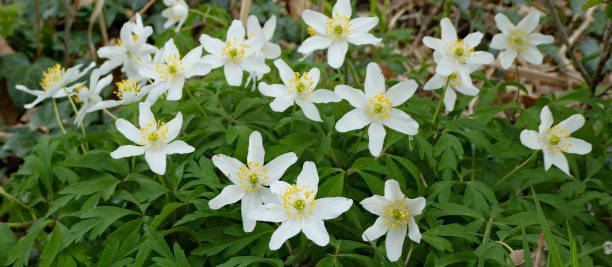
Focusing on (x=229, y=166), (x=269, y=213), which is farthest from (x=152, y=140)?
(x=269, y=213)

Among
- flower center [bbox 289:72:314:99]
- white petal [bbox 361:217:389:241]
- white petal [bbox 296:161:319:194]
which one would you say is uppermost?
flower center [bbox 289:72:314:99]

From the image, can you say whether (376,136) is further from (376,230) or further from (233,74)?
(233,74)

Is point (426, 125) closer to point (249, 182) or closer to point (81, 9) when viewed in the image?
point (249, 182)

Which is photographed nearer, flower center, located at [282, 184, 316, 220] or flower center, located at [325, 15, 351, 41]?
flower center, located at [282, 184, 316, 220]

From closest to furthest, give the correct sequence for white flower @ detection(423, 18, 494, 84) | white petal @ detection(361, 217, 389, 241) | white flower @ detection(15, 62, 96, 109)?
1. white petal @ detection(361, 217, 389, 241)
2. white flower @ detection(423, 18, 494, 84)
3. white flower @ detection(15, 62, 96, 109)

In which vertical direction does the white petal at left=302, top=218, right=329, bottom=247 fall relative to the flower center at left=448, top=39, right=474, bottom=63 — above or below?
below

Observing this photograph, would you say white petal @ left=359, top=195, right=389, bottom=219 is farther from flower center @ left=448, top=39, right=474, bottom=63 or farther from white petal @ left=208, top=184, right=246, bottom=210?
flower center @ left=448, top=39, right=474, bottom=63

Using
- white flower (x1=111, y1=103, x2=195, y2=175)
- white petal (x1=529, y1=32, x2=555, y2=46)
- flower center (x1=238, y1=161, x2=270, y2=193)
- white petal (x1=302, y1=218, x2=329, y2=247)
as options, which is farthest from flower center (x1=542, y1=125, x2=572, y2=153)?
white flower (x1=111, y1=103, x2=195, y2=175)
